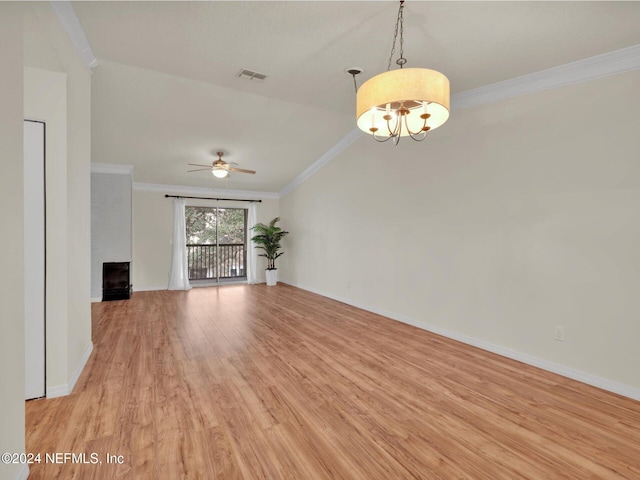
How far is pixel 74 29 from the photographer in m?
2.53

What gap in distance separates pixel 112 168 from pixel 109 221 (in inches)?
40.7

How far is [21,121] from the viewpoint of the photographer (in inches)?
58.0

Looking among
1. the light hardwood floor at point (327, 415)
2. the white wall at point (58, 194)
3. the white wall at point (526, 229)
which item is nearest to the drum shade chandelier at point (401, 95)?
the white wall at point (526, 229)

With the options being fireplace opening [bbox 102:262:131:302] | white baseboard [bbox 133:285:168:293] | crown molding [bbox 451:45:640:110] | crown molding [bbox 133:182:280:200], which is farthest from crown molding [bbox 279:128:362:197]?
fireplace opening [bbox 102:262:131:302]

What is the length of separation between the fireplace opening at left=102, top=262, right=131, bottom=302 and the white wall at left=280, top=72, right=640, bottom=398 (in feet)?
15.7

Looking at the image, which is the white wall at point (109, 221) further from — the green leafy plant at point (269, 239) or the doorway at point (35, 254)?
the doorway at point (35, 254)

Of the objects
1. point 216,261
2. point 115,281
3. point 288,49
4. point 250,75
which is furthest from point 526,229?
point 216,261

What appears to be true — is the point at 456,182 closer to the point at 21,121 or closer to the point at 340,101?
the point at 340,101

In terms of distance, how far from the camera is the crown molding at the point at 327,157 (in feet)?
17.4

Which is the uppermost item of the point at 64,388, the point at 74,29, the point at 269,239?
the point at 74,29

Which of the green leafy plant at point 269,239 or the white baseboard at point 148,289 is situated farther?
the green leafy plant at point 269,239

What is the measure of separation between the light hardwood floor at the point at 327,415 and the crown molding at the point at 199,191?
14.6 ft

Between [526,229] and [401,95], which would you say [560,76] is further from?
[401,95]

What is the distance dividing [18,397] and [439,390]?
259cm
